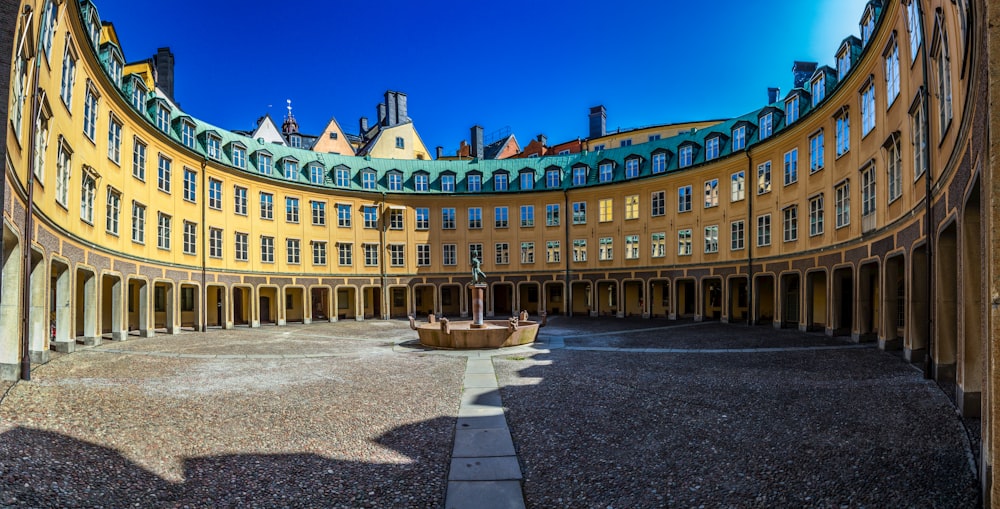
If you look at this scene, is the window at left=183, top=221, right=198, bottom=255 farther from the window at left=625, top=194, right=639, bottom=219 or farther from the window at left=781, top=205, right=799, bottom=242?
the window at left=781, top=205, right=799, bottom=242

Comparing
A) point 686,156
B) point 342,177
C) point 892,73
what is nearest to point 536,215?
point 686,156

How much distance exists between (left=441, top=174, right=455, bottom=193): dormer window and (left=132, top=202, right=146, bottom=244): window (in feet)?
68.9

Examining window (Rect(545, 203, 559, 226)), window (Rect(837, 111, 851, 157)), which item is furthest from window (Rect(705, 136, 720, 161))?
window (Rect(545, 203, 559, 226))

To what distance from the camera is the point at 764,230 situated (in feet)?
99.0

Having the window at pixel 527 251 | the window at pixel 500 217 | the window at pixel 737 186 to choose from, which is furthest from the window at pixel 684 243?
the window at pixel 500 217

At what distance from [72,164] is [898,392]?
1007 inches

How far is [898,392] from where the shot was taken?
37.5ft

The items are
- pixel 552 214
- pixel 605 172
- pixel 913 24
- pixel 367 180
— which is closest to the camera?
pixel 913 24

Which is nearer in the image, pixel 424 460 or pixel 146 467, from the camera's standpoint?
pixel 146 467

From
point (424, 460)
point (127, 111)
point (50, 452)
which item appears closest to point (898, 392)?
point (424, 460)

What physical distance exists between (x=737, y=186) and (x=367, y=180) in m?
26.6

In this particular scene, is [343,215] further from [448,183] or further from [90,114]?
[90,114]

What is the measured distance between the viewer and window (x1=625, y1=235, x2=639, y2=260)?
38594 millimetres

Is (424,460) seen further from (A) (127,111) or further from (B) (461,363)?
(A) (127,111)
